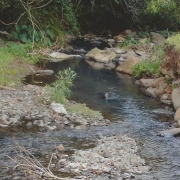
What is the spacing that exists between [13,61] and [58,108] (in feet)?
14.4

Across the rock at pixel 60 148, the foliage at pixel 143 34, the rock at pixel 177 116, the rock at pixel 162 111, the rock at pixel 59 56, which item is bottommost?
the rock at pixel 59 56

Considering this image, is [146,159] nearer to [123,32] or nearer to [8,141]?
[8,141]

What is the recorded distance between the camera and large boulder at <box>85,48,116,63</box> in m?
13.5

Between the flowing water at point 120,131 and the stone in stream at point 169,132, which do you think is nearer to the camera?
the flowing water at point 120,131

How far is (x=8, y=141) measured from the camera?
5863 millimetres

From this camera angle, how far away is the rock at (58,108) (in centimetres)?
723

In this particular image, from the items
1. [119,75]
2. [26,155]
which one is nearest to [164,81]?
[119,75]

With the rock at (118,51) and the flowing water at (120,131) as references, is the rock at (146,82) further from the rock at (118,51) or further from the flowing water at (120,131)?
the rock at (118,51)

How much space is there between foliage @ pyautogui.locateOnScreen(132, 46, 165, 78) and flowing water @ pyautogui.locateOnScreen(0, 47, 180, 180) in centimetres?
59

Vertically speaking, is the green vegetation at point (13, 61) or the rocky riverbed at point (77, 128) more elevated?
the rocky riverbed at point (77, 128)

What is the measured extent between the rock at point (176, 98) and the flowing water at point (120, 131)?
319 mm

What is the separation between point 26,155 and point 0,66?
16.6ft

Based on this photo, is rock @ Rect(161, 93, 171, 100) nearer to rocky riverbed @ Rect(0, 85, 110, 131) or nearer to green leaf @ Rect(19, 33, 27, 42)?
rocky riverbed @ Rect(0, 85, 110, 131)

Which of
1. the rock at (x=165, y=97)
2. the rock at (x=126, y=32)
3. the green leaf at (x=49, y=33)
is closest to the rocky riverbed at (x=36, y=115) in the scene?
the rock at (x=165, y=97)
